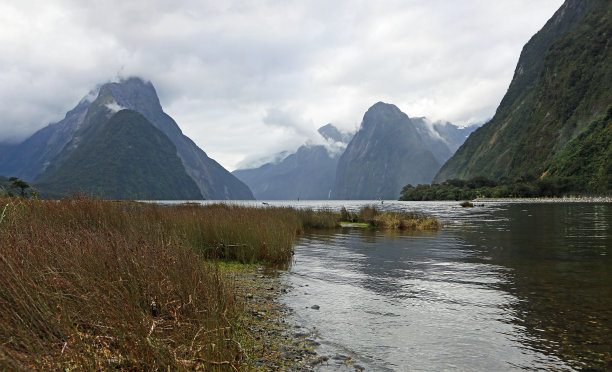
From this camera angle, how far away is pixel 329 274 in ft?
45.5

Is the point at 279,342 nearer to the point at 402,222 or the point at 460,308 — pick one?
the point at 460,308

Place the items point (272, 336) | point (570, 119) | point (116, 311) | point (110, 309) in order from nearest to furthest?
point (116, 311) < point (110, 309) < point (272, 336) < point (570, 119)

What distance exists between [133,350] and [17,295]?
6.04 feet

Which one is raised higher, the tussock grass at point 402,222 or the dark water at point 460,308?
the tussock grass at point 402,222

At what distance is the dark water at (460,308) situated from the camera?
21.4 ft

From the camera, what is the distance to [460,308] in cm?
940

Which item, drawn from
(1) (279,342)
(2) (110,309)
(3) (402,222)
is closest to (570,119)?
(3) (402,222)

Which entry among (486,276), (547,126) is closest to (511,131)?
(547,126)

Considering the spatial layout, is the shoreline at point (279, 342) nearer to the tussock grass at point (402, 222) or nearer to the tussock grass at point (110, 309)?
the tussock grass at point (110, 309)

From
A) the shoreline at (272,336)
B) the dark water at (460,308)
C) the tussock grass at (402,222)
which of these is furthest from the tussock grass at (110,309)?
the tussock grass at (402,222)

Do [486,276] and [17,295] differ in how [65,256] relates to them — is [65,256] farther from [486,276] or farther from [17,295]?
[486,276]

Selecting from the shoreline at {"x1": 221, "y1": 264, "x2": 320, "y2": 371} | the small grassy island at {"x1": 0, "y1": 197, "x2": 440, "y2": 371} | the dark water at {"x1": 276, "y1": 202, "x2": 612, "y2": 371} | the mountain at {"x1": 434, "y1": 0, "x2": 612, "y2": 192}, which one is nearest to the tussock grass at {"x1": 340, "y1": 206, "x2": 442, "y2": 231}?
the dark water at {"x1": 276, "y1": 202, "x2": 612, "y2": 371}

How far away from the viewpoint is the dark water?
257 inches

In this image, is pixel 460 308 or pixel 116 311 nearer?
pixel 116 311
